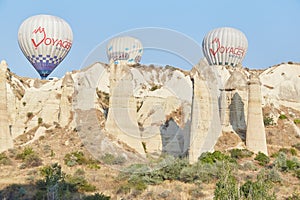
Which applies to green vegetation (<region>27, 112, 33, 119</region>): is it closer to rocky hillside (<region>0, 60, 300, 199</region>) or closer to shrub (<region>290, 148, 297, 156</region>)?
rocky hillside (<region>0, 60, 300, 199</region>)

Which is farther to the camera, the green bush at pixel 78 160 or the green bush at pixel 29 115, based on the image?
the green bush at pixel 29 115

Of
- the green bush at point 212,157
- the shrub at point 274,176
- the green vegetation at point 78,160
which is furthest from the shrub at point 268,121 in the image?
the green vegetation at point 78,160

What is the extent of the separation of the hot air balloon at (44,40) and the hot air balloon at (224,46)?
47.9 ft

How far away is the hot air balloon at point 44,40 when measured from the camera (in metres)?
54.2

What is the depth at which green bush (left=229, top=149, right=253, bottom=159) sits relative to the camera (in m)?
33.6

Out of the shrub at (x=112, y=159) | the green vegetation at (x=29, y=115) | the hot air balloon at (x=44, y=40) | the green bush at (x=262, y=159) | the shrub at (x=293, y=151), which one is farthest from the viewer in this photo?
the hot air balloon at (x=44, y=40)

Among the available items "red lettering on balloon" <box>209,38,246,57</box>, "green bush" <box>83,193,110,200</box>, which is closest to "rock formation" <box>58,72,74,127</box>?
"green bush" <box>83,193,110,200</box>

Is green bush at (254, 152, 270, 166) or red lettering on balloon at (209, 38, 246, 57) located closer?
green bush at (254, 152, 270, 166)

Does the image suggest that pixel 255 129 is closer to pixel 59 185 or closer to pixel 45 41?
pixel 59 185

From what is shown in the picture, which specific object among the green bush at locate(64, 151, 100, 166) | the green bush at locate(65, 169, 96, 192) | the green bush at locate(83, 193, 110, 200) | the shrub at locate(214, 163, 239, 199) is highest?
the green bush at locate(64, 151, 100, 166)

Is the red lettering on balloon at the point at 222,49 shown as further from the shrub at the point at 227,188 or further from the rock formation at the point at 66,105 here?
the shrub at the point at 227,188

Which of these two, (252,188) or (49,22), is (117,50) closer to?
(49,22)

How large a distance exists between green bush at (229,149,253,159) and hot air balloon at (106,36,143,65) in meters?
27.6

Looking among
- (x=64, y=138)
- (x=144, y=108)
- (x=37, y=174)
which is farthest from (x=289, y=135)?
(x=37, y=174)
